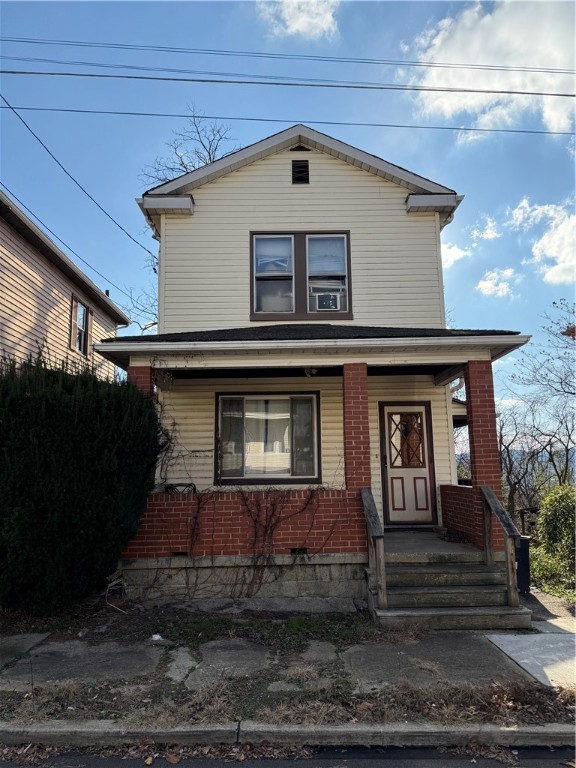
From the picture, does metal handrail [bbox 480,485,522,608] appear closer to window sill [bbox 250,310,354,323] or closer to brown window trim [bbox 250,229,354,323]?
window sill [bbox 250,310,354,323]

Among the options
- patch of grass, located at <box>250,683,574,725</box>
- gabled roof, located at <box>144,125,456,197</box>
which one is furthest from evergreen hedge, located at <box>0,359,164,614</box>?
gabled roof, located at <box>144,125,456,197</box>

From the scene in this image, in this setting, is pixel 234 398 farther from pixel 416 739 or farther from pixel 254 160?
pixel 416 739

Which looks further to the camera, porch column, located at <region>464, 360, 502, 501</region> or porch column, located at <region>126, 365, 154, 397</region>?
porch column, located at <region>126, 365, 154, 397</region>

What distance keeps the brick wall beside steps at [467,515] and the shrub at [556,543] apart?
1.68 m

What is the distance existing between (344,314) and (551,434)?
13.7m

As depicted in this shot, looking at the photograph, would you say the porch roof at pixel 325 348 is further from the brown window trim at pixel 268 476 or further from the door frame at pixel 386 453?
the door frame at pixel 386 453

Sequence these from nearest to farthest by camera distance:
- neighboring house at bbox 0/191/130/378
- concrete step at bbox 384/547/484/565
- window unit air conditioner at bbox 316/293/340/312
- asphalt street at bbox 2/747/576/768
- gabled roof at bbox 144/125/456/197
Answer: asphalt street at bbox 2/747/576/768, concrete step at bbox 384/547/484/565, window unit air conditioner at bbox 316/293/340/312, gabled roof at bbox 144/125/456/197, neighboring house at bbox 0/191/130/378

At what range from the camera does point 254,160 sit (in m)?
10.0

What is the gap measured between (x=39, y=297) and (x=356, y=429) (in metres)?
9.02

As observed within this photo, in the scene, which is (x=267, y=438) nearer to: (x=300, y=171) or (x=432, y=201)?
(x=300, y=171)

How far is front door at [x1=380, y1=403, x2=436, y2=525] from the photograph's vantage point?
9.12 metres

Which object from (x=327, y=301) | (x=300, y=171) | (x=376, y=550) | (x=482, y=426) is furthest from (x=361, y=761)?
(x=300, y=171)

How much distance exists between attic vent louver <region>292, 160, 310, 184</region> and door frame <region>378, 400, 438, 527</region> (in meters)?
4.45

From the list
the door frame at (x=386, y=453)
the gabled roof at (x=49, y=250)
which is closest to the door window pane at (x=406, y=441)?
the door frame at (x=386, y=453)
